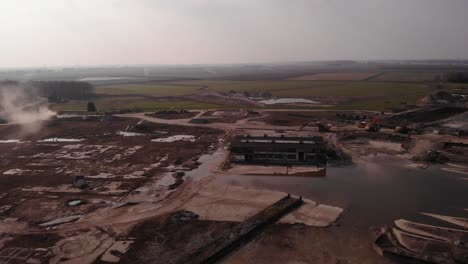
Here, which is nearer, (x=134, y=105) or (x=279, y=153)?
(x=279, y=153)

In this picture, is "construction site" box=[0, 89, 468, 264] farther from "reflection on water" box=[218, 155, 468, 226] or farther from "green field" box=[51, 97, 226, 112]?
"green field" box=[51, 97, 226, 112]

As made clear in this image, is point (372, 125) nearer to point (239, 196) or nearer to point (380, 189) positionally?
point (380, 189)

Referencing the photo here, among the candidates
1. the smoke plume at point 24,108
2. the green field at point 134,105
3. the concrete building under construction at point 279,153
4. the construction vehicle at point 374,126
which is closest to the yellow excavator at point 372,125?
the construction vehicle at point 374,126

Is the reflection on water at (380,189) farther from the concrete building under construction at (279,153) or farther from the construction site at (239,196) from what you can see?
the concrete building under construction at (279,153)

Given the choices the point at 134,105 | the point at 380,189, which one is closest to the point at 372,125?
the point at 380,189

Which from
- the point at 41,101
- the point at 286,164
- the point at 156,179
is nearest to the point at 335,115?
the point at 286,164

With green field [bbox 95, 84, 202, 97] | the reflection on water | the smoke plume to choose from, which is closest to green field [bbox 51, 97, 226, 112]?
the smoke plume
